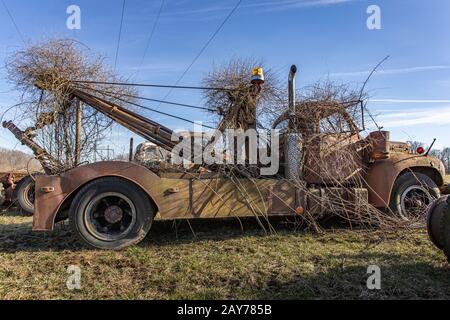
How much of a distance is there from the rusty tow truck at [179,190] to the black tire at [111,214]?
0.04 feet

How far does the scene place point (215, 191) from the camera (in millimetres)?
5773

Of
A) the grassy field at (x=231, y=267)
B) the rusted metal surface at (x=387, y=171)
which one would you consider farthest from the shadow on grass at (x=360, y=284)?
the rusted metal surface at (x=387, y=171)

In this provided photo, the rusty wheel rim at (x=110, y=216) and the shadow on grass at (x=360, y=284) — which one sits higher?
the rusty wheel rim at (x=110, y=216)

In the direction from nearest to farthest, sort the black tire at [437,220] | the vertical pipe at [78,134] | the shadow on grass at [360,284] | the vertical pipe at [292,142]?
the shadow on grass at [360,284], the black tire at [437,220], the vertical pipe at [292,142], the vertical pipe at [78,134]

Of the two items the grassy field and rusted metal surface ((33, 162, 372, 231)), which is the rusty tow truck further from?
the grassy field

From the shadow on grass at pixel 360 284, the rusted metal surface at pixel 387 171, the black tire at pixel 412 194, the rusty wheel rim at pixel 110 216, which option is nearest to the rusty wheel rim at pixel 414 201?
the black tire at pixel 412 194

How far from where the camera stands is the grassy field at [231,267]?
148 inches

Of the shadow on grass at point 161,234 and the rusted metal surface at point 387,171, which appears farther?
the rusted metal surface at point 387,171

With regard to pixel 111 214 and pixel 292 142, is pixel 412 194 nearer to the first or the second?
pixel 292 142

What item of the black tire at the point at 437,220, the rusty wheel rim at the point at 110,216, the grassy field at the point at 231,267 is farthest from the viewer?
the rusty wheel rim at the point at 110,216

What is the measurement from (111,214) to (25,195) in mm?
6694

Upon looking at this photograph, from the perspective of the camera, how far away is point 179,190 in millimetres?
5648

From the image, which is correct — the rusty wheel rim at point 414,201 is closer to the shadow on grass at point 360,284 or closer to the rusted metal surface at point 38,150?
the shadow on grass at point 360,284

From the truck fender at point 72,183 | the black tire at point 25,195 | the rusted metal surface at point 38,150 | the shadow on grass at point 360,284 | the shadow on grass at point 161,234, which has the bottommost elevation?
the shadow on grass at point 360,284
